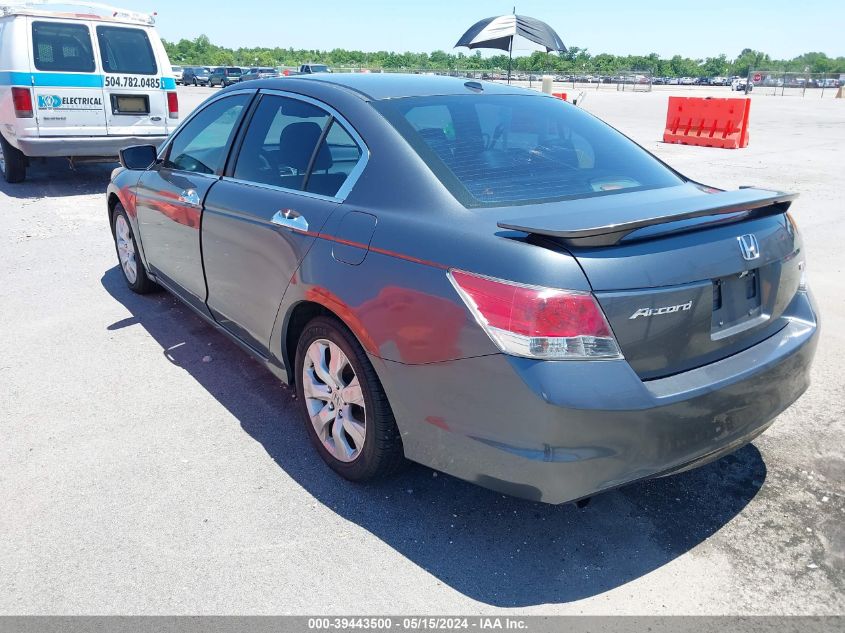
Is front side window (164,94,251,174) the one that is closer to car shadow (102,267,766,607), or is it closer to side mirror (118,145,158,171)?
side mirror (118,145,158,171)

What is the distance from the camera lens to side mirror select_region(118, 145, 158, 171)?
496 centimetres

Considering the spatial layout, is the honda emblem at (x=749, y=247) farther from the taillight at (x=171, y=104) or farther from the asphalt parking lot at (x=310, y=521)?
the taillight at (x=171, y=104)

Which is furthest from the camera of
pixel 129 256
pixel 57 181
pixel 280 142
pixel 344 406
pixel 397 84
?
pixel 57 181

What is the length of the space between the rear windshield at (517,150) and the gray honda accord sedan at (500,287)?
0.01 metres

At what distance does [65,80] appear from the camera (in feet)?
30.8

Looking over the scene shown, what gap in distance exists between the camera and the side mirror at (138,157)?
4.96m

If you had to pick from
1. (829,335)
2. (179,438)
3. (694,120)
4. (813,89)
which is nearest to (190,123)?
(179,438)

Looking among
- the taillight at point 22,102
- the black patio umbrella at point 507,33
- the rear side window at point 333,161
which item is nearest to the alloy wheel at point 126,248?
the rear side window at point 333,161

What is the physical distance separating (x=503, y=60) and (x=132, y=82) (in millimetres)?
107757

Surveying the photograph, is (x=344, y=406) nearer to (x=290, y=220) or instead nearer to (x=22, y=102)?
(x=290, y=220)

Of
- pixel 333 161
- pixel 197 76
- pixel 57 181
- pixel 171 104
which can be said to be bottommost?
pixel 57 181

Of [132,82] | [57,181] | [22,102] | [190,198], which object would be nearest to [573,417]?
[190,198]

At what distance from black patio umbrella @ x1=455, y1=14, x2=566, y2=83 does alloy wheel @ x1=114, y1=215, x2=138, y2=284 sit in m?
13.8

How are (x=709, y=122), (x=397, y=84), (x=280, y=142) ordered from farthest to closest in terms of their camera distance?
(x=709, y=122) → (x=280, y=142) → (x=397, y=84)
